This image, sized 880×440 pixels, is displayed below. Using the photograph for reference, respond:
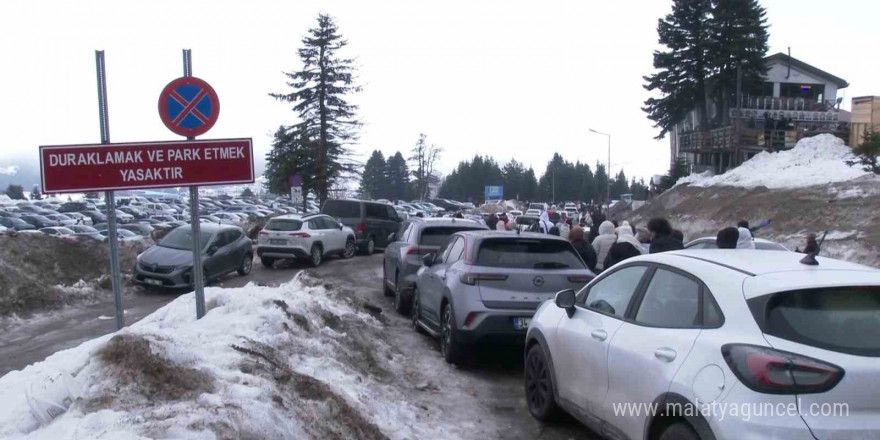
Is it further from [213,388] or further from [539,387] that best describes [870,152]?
[213,388]

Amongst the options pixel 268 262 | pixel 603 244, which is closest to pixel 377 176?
pixel 268 262

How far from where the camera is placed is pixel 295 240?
67.9 feet

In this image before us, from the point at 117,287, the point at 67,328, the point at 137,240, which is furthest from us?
the point at 137,240

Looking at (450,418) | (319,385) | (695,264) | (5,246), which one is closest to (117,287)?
(319,385)

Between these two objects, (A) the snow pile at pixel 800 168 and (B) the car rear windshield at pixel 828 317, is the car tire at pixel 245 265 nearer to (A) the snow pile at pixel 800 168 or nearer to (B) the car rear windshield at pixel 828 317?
(B) the car rear windshield at pixel 828 317

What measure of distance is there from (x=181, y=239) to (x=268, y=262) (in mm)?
4479

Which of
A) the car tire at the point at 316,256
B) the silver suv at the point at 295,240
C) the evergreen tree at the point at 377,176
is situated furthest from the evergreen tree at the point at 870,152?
the evergreen tree at the point at 377,176

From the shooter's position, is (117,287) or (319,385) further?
(117,287)

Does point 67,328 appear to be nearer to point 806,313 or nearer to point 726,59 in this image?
point 806,313

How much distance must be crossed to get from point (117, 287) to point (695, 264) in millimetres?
4929

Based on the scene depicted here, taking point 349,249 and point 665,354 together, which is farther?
point 349,249

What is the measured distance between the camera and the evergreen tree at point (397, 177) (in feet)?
380

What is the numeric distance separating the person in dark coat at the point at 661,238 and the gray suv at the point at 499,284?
60.0 inches

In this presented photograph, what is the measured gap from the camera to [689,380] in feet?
12.8
